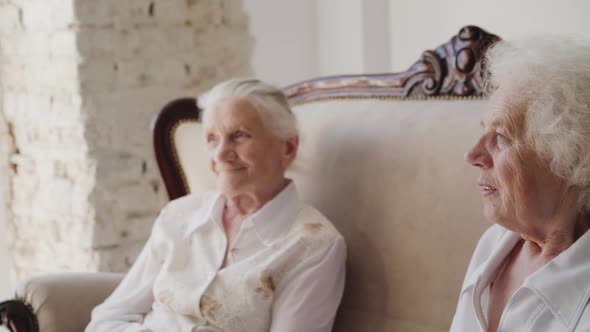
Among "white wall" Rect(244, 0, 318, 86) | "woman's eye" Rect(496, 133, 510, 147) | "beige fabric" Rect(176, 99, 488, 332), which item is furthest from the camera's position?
"white wall" Rect(244, 0, 318, 86)

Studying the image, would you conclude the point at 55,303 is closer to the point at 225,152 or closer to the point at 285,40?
the point at 225,152

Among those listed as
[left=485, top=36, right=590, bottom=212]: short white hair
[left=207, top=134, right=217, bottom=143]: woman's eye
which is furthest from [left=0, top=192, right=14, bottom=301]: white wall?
[left=485, top=36, right=590, bottom=212]: short white hair

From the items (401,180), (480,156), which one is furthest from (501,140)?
(401,180)

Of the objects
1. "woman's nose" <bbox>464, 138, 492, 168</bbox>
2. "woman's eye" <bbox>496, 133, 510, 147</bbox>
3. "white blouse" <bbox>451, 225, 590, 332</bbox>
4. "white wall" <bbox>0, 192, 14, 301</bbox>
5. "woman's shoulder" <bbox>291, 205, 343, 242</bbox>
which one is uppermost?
"woman's eye" <bbox>496, 133, 510, 147</bbox>

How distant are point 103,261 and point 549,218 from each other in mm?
2302

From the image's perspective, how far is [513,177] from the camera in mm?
1481

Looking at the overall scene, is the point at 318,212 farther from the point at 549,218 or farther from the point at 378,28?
the point at 378,28

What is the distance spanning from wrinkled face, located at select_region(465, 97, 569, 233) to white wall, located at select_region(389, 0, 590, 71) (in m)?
1.08

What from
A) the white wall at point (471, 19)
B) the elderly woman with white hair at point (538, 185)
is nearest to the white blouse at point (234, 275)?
the elderly woman with white hair at point (538, 185)

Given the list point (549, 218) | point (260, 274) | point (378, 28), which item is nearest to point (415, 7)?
point (378, 28)

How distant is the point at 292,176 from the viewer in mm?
2428

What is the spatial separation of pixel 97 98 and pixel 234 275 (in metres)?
1.46

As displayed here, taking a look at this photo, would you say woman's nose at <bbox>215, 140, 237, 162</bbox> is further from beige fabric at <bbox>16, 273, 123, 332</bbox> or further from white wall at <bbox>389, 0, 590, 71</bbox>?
white wall at <bbox>389, 0, 590, 71</bbox>

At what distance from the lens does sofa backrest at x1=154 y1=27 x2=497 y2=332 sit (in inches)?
76.0
